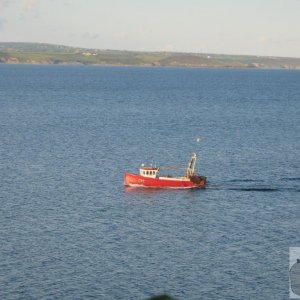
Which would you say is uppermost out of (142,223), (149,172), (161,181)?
(149,172)

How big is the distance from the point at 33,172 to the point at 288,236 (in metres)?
48.3

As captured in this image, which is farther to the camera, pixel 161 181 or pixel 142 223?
pixel 161 181

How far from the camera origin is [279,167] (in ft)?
417

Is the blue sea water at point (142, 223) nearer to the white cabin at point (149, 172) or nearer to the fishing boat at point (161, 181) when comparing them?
the fishing boat at point (161, 181)

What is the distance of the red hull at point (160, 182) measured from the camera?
112 meters

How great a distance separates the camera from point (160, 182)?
367 ft

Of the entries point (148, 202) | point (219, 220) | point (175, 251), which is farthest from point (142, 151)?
point (175, 251)

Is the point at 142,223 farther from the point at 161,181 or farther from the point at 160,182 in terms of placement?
the point at 160,182

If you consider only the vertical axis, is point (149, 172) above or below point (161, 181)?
above

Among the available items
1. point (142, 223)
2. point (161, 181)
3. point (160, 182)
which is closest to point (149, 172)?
point (160, 182)

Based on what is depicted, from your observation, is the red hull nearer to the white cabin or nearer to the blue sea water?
the white cabin

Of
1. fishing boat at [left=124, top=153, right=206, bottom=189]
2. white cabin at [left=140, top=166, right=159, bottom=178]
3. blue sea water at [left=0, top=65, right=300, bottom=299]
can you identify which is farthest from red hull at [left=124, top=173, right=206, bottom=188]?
blue sea water at [left=0, top=65, right=300, bottom=299]

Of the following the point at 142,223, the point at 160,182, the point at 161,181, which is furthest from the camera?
the point at 160,182

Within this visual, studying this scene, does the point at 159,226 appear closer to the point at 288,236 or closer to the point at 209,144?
the point at 288,236
